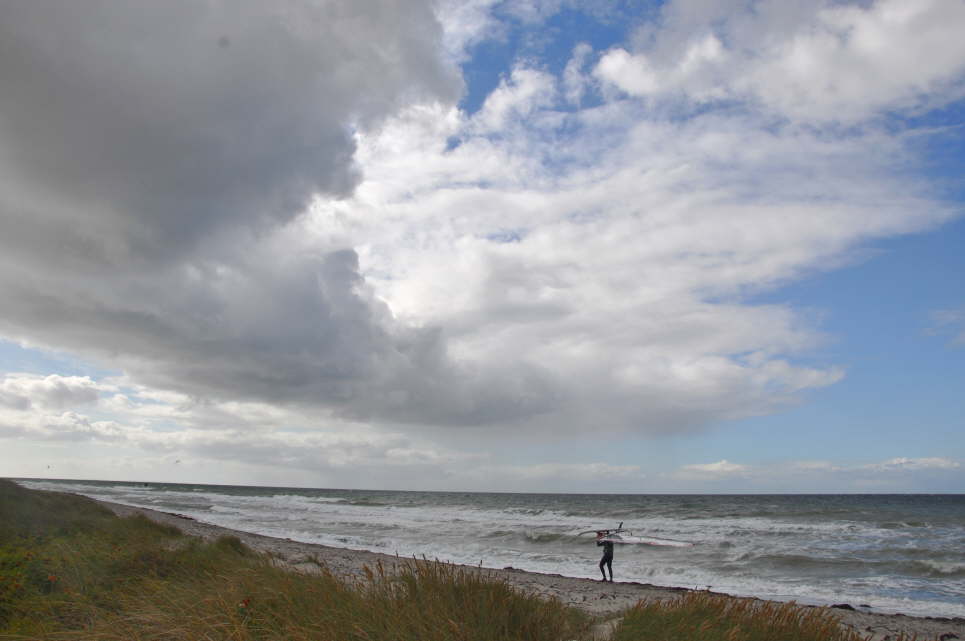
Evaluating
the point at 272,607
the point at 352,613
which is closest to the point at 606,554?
the point at 272,607

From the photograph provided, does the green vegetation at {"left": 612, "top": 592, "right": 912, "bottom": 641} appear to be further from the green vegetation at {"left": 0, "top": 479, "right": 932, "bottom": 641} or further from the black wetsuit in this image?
the black wetsuit

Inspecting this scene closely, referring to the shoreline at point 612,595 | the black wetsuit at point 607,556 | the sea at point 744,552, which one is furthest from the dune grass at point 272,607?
the sea at point 744,552

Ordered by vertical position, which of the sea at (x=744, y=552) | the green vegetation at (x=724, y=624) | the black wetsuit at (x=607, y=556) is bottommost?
the sea at (x=744, y=552)

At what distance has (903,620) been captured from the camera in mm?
14141

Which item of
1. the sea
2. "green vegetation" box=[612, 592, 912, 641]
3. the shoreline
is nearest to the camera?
"green vegetation" box=[612, 592, 912, 641]

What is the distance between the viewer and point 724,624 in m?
5.66

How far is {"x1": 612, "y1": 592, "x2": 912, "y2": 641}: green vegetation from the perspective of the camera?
5.26 meters

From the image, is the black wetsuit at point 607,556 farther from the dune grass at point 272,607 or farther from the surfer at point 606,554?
the dune grass at point 272,607

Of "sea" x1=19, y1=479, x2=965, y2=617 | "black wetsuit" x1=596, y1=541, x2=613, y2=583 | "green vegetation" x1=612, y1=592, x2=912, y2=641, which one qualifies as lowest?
"sea" x1=19, y1=479, x2=965, y2=617

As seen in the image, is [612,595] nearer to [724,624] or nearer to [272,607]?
[724,624]

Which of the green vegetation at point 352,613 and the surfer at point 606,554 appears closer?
the green vegetation at point 352,613

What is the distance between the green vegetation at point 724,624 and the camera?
207 inches

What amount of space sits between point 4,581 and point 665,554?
2263 centimetres

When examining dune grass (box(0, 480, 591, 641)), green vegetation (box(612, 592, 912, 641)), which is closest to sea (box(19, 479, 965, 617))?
green vegetation (box(612, 592, 912, 641))
